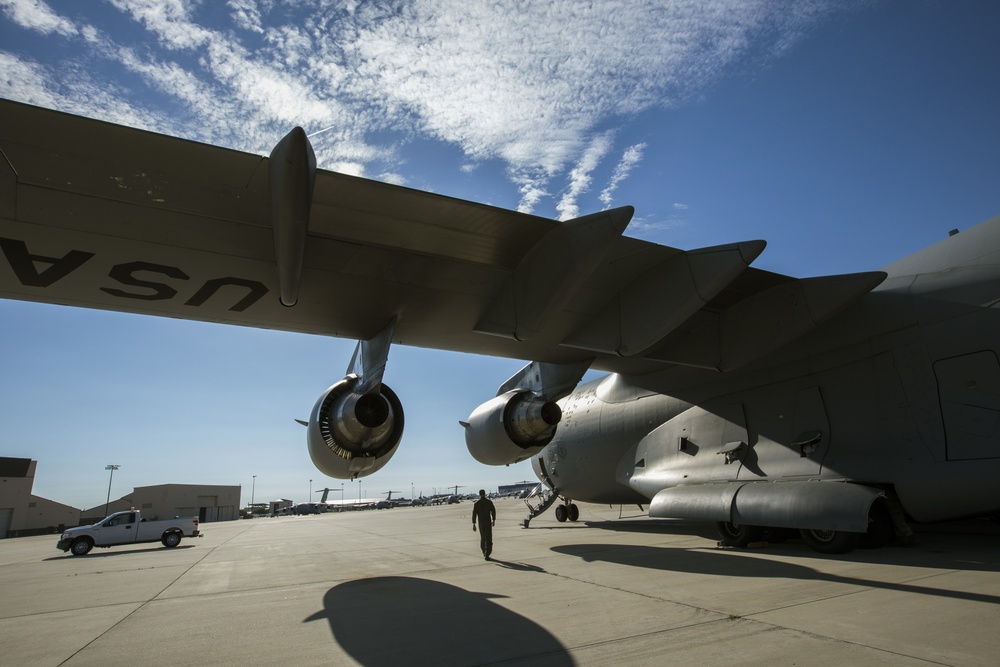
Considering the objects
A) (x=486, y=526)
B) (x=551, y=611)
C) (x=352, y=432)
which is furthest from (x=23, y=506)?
(x=551, y=611)

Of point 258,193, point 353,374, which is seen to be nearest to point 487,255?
point 258,193

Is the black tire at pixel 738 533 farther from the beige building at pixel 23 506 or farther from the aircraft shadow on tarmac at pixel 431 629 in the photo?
the beige building at pixel 23 506

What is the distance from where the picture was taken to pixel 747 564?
7062 mm

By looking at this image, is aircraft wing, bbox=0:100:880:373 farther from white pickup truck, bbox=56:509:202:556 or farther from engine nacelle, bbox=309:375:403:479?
white pickup truck, bbox=56:509:202:556

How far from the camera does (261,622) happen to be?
5086 millimetres

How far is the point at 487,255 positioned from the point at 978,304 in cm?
626

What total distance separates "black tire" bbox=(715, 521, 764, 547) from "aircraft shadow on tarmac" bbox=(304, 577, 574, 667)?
478 centimetres

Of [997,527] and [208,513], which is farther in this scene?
[208,513]

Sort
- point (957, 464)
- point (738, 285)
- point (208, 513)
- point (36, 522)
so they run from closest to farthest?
point (957, 464), point (738, 285), point (36, 522), point (208, 513)

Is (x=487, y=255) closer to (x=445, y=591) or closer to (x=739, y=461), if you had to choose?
(x=445, y=591)

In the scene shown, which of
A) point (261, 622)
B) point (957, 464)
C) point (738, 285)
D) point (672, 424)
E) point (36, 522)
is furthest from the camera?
point (36, 522)

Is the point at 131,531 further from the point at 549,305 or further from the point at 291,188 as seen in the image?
the point at 291,188

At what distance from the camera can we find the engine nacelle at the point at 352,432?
769 cm

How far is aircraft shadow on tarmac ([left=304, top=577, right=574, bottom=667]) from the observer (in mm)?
3760
